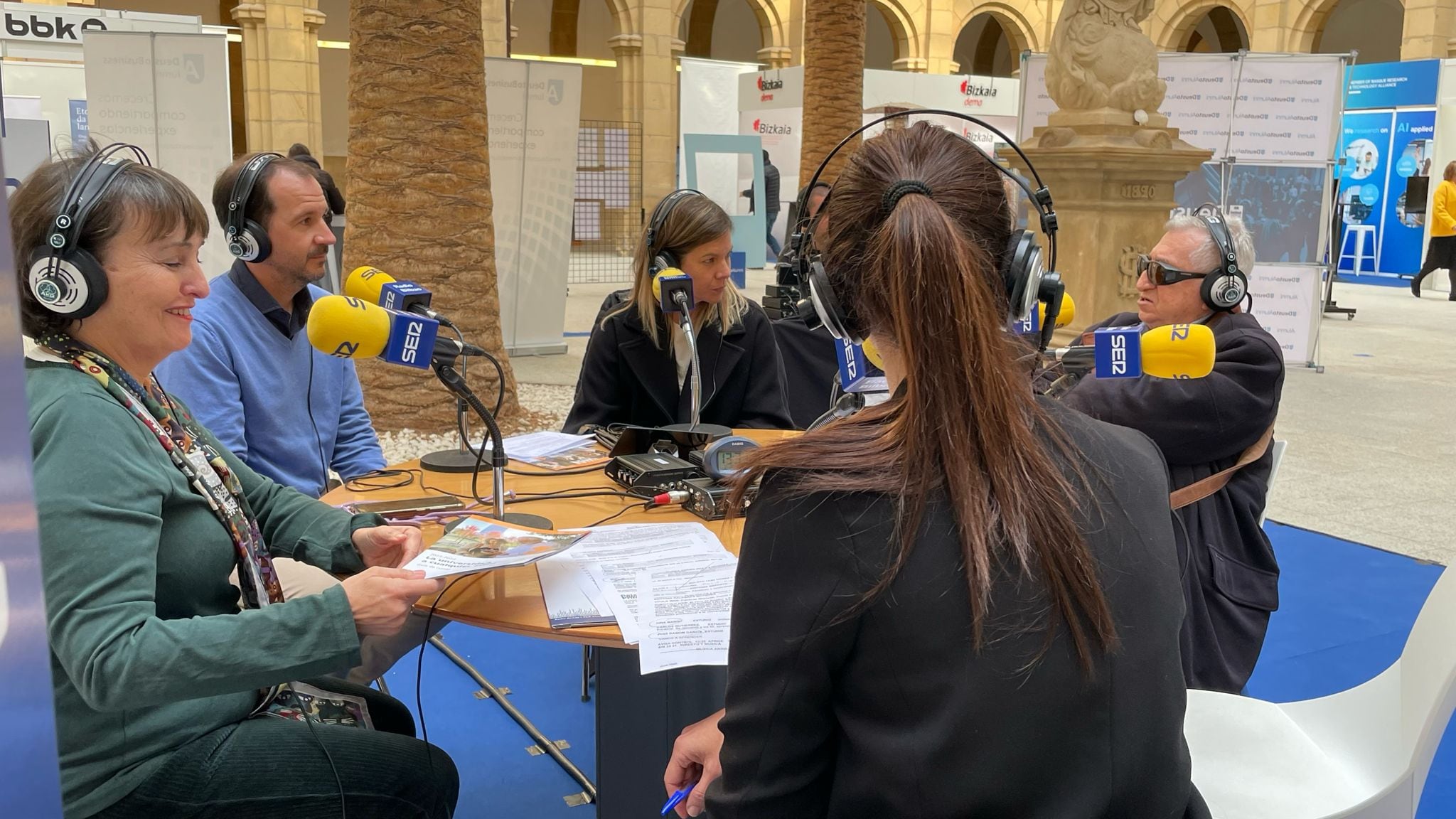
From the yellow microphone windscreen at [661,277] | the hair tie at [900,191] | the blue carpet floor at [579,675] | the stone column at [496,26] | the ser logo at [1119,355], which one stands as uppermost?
the stone column at [496,26]

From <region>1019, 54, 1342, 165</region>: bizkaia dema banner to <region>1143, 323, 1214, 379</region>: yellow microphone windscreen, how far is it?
7471 millimetres

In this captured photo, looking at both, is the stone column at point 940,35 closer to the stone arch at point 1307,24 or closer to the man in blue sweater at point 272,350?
the stone arch at point 1307,24

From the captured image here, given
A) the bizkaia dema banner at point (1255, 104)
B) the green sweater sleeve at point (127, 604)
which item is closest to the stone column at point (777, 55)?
A: the bizkaia dema banner at point (1255, 104)

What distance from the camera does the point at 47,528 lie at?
161 centimetres

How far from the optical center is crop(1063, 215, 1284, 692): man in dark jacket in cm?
289

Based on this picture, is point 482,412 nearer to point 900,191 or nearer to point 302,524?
point 302,524

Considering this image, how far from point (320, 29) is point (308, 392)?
22955 mm

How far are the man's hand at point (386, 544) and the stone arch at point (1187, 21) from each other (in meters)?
22.9

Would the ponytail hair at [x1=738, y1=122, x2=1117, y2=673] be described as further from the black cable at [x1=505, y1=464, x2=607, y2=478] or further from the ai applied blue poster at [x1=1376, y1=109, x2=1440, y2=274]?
the ai applied blue poster at [x1=1376, y1=109, x2=1440, y2=274]

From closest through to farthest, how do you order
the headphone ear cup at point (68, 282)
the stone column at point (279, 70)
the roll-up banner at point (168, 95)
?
the headphone ear cup at point (68, 282)
the roll-up banner at point (168, 95)
the stone column at point (279, 70)

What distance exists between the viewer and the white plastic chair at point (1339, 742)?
1934mm

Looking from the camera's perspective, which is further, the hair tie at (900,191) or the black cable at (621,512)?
the black cable at (621,512)

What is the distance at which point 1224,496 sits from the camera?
2945 millimetres

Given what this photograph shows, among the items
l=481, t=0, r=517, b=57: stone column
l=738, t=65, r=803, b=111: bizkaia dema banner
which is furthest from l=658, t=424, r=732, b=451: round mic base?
l=481, t=0, r=517, b=57: stone column
